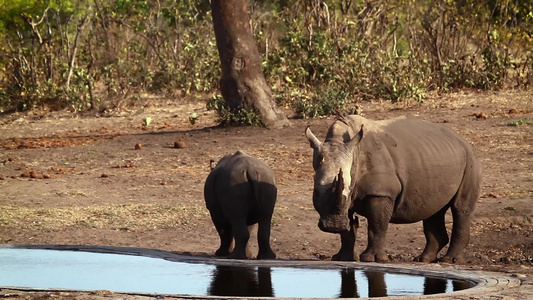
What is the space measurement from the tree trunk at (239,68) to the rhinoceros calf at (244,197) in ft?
27.3

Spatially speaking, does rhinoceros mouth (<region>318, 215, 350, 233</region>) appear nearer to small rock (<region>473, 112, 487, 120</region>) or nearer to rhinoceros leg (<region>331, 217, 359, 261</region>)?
rhinoceros leg (<region>331, 217, 359, 261</region>)

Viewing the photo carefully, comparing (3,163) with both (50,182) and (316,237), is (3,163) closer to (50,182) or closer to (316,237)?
(50,182)

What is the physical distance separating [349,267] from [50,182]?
7.57 meters

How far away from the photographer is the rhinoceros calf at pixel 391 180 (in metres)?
8.38

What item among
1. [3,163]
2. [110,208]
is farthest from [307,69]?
[110,208]

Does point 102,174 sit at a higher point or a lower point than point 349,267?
lower

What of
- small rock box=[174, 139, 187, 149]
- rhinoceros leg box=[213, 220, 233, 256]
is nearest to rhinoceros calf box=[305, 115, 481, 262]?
rhinoceros leg box=[213, 220, 233, 256]

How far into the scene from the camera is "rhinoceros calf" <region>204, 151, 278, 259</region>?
30.8ft

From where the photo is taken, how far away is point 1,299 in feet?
21.8

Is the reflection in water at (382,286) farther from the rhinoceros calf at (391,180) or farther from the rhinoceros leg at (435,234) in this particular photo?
the rhinoceros leg at (435,234)

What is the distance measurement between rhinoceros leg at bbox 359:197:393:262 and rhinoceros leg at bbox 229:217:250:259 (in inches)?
43.0

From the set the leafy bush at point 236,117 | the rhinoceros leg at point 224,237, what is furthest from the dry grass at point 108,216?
the leafy bush at point 236,117

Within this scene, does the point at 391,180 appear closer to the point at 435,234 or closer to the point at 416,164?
the point at 416,164

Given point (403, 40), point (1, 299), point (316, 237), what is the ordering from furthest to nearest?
point (403, 40), point (316, 237), point (1, 299)
